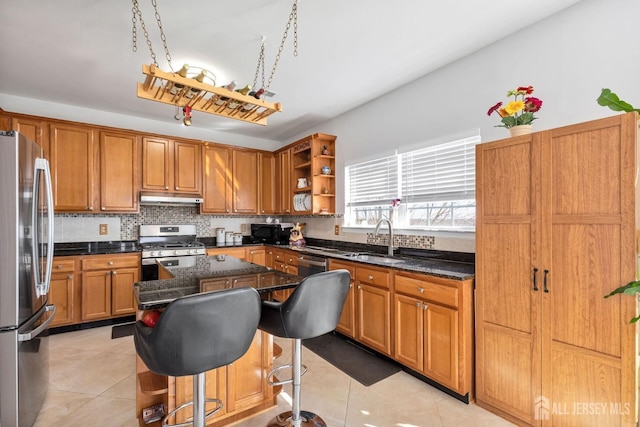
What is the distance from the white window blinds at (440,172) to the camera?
2607 mm

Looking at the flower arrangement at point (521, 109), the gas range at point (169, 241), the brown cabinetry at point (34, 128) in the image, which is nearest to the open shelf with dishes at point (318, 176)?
the gas range at point (169, 241)

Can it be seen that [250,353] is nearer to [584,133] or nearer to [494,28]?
[584,133]

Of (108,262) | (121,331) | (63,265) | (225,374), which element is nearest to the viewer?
(225,374)

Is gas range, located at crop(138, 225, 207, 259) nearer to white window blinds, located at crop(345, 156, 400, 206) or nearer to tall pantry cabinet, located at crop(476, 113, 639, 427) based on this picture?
white window blinds, located at crop(345, 156, 400, 206)

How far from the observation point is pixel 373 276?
2.72 meters

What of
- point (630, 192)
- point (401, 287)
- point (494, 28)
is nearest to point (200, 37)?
point (494, 28)

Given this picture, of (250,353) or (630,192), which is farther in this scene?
(250,353)

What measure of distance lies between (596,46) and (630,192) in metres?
1.09

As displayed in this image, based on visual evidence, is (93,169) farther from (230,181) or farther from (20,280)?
(20,280)

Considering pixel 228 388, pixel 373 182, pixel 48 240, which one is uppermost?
pixel 373 182

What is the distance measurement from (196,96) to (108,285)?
2.84 m

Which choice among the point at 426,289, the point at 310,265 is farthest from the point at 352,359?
the point at 310,265

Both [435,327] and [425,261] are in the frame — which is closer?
[435,327]

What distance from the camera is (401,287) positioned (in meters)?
2.45
